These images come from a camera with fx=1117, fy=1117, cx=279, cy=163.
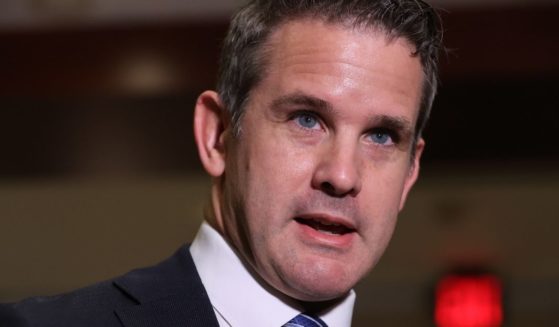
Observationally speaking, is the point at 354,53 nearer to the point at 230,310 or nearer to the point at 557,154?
the point at 230,310

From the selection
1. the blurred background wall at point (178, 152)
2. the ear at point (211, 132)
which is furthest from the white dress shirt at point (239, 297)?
the blurred background wall at point (178, 152)

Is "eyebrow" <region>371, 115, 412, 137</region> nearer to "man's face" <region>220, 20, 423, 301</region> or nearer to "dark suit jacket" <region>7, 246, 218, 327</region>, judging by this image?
"man's face" <region>220, 20, 423, 301</region>

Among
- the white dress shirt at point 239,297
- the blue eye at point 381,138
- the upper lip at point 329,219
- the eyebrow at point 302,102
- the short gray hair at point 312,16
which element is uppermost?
the short gray hair at point 312,16

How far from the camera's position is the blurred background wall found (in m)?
3.83

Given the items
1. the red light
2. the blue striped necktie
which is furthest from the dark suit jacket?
the red light

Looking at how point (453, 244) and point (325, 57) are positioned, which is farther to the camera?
point (453, 244)

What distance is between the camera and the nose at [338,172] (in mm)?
1480

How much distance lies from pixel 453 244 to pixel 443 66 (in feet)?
5.94

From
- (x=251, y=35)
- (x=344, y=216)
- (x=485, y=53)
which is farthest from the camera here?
(x=485, y=53)

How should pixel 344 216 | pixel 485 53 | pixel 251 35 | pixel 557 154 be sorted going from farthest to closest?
pixel 557 154 < pixel 485 53 < pixel 251 35 < pixel 344 216

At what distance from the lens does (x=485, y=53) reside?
12.5 feet

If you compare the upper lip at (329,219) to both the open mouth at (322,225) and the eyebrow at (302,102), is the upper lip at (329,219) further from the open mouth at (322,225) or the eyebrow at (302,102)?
the eyebrow at (302,102)

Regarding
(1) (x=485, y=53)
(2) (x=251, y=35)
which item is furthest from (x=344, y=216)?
(1) (x=485, y=53)

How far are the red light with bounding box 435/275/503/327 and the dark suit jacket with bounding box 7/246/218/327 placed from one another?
3.83 metres
